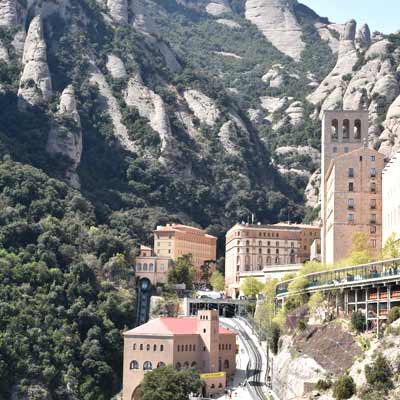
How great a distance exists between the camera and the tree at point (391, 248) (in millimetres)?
82688

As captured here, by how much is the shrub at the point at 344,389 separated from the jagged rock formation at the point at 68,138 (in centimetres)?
11434

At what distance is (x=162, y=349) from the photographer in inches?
Result: 4031

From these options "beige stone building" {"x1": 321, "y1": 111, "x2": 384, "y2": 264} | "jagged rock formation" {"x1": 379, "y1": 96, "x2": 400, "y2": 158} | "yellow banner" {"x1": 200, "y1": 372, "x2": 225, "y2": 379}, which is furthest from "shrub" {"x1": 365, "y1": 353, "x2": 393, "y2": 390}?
"jagged rock formation" {"x1": 379, "y1": 96, "x2": 400, "y2": 158}

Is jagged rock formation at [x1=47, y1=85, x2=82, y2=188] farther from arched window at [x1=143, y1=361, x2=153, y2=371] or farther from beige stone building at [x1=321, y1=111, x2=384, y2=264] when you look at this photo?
beige stone building at [x1=321, y1=111, x2=384, y2=264]

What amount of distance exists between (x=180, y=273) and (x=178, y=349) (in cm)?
4627

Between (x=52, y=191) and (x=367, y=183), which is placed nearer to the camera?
(x=367, y=183)

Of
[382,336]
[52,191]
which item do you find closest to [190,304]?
[52,191]

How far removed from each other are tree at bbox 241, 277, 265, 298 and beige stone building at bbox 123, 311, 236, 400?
3137cm

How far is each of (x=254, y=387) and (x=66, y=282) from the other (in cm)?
4386

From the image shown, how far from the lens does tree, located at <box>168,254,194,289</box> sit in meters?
148

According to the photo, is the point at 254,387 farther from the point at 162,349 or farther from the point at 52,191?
the point at 52,191

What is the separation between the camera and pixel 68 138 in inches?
7047

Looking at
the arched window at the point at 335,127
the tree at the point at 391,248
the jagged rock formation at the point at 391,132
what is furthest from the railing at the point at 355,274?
the jagged rock formation at the point at 391,132

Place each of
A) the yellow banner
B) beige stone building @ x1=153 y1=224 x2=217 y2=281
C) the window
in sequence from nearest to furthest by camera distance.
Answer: the yellow banner, the window, beige stone building @ x1=153 y1=224 x2=217 y2=281
